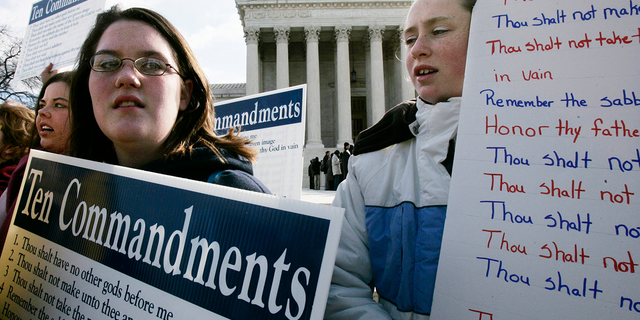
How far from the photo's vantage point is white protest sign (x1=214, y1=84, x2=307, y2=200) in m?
3.93

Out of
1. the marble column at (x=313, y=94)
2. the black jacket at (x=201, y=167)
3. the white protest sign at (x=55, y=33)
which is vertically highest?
the marble column at (x=313, y=94)

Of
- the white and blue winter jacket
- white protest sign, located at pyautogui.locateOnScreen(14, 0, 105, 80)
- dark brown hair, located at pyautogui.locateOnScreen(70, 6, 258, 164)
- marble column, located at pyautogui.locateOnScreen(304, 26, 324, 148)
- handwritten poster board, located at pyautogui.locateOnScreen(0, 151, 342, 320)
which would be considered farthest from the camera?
marble column, located at pyautogui.locateOnScreen(304, 26, 324, 148)

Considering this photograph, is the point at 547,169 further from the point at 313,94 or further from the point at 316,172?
the point at 313,94

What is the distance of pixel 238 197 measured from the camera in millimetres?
882

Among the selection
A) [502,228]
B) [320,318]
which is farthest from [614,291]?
[320,318]

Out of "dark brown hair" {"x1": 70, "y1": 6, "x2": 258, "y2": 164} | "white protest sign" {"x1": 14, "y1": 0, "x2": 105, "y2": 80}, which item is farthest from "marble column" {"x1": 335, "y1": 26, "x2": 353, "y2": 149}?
"dark brown hair" {"x1": 70, "y1": 6, "x2": 258, "y2": 164}

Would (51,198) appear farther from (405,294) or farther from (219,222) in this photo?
(405,294)

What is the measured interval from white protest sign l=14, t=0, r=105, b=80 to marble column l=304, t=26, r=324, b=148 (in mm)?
17371

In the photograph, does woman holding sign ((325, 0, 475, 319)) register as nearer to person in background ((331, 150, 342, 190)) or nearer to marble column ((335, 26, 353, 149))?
person in background ((331, 150, 342, 190))

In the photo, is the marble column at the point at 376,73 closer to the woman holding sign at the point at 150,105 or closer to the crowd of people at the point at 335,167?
the crowd of people at the point at 335,167

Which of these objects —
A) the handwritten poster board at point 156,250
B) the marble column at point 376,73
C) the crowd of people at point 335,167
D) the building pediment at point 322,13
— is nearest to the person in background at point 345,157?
the crowd of people at point 335,167

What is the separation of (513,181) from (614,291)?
0.34 m

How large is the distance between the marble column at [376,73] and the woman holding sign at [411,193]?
20467mm

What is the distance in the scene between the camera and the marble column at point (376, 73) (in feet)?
71.1
